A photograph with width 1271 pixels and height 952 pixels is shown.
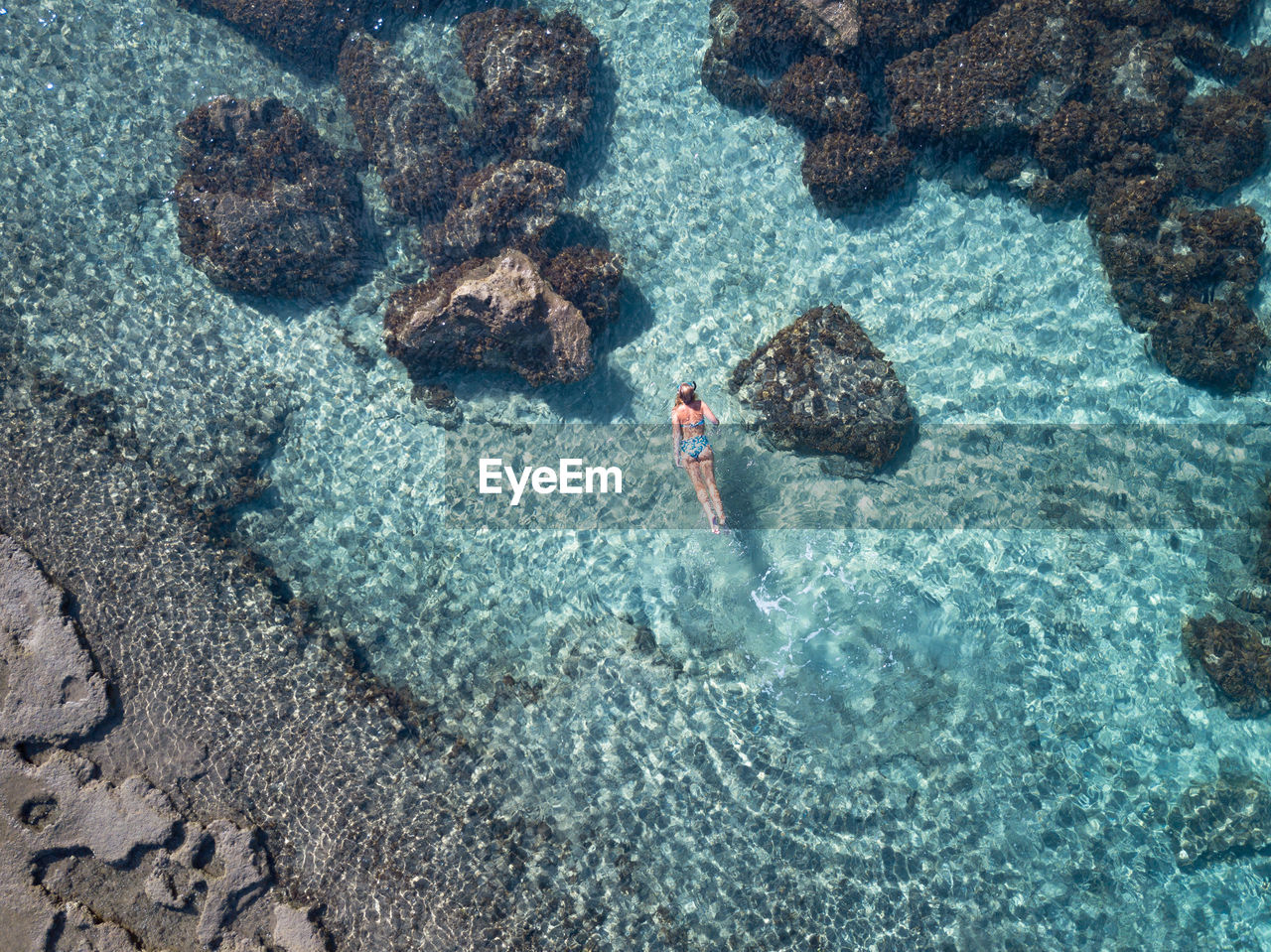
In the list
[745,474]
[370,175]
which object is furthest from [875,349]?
[370,175]

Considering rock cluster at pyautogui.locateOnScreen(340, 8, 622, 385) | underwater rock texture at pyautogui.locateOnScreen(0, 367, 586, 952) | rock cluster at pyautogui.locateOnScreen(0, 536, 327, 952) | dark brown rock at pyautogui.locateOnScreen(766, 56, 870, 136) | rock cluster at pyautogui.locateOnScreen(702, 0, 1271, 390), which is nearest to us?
rock cluster at pyautogui.locateOnScreen(0, 536, 327, 952)

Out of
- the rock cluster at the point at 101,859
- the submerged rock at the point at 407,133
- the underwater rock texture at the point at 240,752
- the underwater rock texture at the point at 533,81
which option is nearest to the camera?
the rock cluster at the point at 101,859

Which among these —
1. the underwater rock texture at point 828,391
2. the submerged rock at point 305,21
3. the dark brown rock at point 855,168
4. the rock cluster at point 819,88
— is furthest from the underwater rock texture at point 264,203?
the dark brown rock at point 855,168

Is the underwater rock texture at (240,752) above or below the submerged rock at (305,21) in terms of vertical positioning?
below

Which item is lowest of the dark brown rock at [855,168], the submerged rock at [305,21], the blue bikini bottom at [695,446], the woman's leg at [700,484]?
the woman's leg at [700,484]

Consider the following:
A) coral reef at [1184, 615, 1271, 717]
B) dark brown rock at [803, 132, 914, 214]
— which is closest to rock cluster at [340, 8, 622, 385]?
dark brown rock at [803, 132, 914, 214]

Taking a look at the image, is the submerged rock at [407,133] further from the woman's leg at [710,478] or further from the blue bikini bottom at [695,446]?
the woman's leg at [710,478]

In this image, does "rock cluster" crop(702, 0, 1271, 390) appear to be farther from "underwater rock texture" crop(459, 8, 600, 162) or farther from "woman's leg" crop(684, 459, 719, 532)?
"woman's leg" crop(684, 459, 719, 532)

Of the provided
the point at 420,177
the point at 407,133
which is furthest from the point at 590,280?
the point at 407,133
